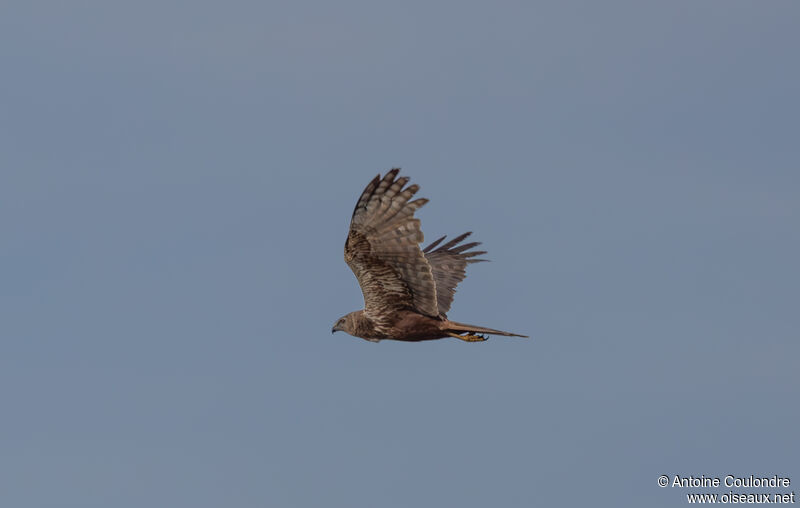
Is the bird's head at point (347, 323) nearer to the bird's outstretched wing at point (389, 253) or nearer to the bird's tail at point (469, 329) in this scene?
the bird's outstretched wing at point (389, 253)

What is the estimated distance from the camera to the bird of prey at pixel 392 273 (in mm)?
20156

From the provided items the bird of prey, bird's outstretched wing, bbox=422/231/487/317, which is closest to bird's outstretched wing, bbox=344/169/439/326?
the bird of prey

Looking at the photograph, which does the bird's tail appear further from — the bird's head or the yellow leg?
the bird's head

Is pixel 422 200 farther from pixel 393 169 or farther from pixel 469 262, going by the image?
pixel 469 262

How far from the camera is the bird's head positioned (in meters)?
22.9

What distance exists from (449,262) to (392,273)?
481 centimetres

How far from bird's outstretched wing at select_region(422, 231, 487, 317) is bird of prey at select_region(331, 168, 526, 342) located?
6.17 feet

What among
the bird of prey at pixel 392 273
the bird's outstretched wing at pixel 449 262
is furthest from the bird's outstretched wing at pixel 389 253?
the bird's outstretched wing at pixel 449 262

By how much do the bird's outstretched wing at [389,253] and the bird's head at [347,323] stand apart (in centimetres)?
64

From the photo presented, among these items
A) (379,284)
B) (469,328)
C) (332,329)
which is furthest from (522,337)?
(332,329)

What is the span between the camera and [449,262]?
85.4ft

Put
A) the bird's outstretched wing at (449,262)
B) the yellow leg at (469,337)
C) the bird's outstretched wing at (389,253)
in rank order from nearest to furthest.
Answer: the bird's outstretched wing at (389,253) → the yellow leg at (469,337) → the bird's outstretched wing at (449,262)

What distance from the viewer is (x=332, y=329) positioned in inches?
947

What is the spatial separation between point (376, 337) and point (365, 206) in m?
3.35
